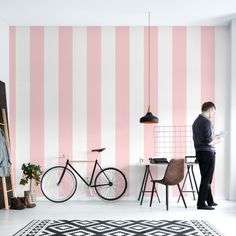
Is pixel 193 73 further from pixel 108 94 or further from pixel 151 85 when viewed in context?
pixel 108 94

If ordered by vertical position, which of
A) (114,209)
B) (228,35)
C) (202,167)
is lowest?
(114,209)

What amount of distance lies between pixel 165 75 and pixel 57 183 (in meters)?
2.44

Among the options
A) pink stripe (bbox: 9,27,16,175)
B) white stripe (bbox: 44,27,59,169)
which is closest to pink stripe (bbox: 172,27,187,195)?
white stripe (bbox: 44,27,59,169)

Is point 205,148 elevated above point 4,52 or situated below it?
below

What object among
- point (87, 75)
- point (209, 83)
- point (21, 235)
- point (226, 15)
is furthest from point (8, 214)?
point (226, 15)

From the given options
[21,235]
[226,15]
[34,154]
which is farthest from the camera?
[34,154]

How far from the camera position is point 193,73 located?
270 inches

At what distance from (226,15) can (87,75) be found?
234cm

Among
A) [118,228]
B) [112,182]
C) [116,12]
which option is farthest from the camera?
[112,182]

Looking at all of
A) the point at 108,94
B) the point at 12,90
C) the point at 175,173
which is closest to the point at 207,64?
the point at 108,94

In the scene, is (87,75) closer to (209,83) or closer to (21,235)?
(209,83)

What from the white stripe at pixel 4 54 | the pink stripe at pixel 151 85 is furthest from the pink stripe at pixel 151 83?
the white stripe at pixel 4 54

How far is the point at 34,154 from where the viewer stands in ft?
22.3

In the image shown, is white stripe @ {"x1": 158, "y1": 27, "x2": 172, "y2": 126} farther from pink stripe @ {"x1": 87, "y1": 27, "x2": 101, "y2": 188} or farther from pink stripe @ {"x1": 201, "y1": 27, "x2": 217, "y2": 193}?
pink stripe @ {"x1": 87, "y1": 27, "x2": 101, "y2": 188}
